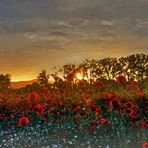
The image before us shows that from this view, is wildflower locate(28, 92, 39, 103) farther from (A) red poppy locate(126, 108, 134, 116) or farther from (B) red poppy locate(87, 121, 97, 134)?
(A) red poppy locate(126, 108, 134, 116)

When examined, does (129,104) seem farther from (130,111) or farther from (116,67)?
(116,67)

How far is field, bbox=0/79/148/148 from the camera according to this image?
10.2 meters

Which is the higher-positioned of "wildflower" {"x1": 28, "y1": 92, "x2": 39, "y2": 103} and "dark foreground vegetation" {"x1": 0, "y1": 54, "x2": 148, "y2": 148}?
"wildflower" {"x1": 28, "y1": 92, "x2": 39, "y2": 103}

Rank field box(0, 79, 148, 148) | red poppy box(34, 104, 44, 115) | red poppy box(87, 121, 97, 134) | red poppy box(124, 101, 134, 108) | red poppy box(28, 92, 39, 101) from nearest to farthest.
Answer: field box(0, 79, 148, 148) → red poppy box(87, 121, 97, 134) → red poppy box(124, 101, 134, 108) → red poppy box(34, 104, 44, 115) → red poppy box(28, 92, 39, 101)

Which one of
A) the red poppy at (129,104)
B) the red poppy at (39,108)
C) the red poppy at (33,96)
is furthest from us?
the red poppy at (33,96)

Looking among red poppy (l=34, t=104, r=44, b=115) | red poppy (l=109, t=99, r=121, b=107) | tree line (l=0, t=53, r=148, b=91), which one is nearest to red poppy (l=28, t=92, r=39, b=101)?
red poppy (l=34, t=104, r=44, b=115)

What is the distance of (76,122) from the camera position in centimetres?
1130

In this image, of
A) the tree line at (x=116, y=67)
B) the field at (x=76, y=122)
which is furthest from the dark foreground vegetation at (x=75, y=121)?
the tree line at (x=116, y=67)

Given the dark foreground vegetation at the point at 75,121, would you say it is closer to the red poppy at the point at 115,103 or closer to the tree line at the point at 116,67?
the red poppy at the point at 115,103

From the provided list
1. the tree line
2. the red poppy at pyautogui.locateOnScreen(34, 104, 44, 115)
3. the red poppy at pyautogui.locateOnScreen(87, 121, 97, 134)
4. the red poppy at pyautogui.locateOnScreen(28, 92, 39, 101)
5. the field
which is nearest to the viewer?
the field

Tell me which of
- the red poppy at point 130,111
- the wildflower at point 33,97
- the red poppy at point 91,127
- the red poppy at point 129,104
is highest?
the wildflower at point 33,97

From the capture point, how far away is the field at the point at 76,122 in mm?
10188

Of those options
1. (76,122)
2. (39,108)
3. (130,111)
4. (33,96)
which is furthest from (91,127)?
(33,96)

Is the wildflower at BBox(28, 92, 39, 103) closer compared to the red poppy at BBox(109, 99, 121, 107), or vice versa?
the red poppy at BBox(109, 99, 121, 107)
